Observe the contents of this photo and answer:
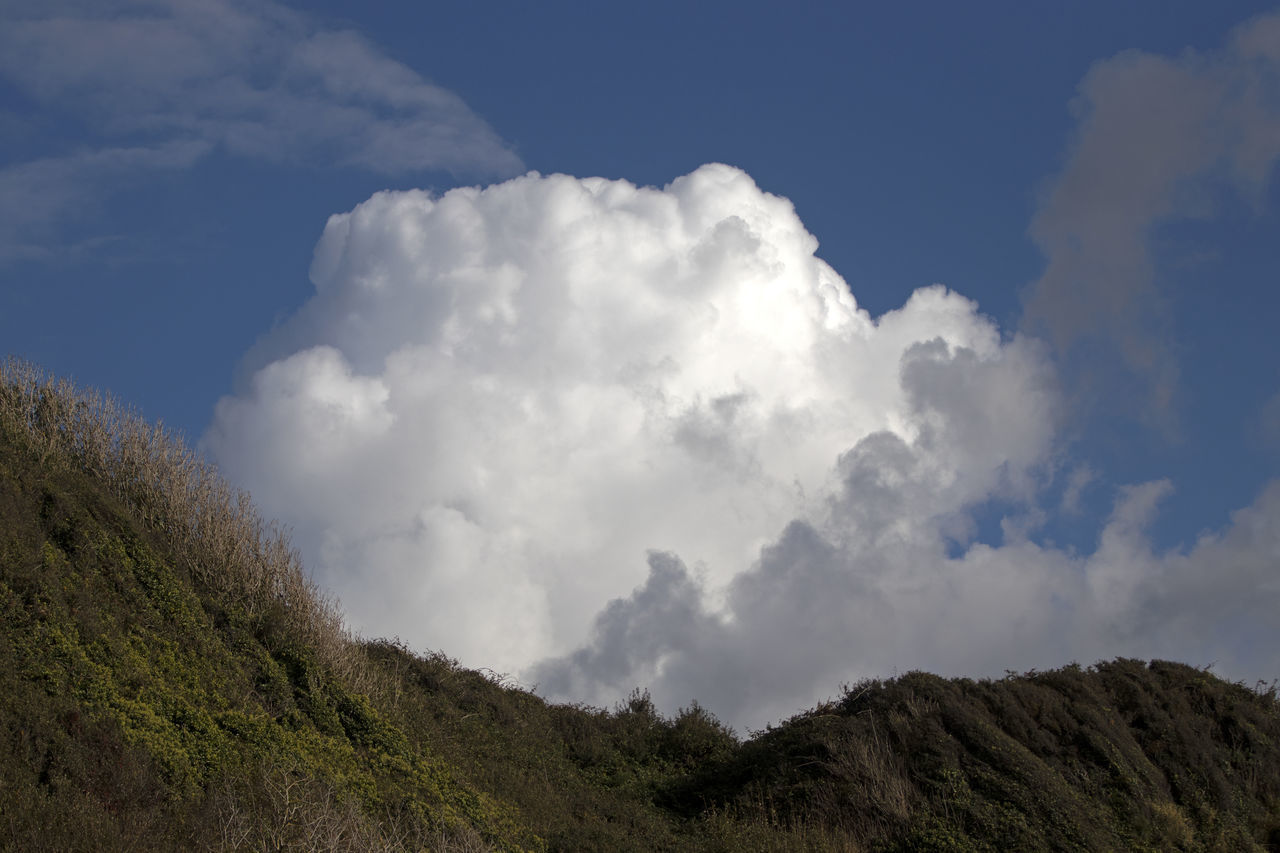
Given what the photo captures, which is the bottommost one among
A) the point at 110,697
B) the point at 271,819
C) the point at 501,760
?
the point at 271,819

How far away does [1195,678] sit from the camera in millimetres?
27938

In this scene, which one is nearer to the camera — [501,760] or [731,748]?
[501,760]

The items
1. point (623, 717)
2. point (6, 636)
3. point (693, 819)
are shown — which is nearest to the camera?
point (6, 636)

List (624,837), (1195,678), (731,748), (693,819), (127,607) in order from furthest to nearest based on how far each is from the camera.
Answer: (731,748), (1195,678), (693,819), (624,837), (127,607)

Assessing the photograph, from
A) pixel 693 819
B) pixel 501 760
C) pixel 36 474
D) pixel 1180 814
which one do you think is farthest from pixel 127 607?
pixel 1180 814

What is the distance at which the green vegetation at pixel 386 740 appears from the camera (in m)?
14.3

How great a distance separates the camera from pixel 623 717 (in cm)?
3344

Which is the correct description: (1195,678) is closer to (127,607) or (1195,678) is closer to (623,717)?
(623,717)

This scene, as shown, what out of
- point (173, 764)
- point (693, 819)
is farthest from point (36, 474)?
point (693, 819)

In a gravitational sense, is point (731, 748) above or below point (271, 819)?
above

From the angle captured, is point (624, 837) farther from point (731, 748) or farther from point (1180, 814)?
point (1180, 814)

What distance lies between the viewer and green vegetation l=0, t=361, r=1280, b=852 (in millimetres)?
14305

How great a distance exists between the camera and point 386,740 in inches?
825

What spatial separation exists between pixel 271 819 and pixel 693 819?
12457mm
